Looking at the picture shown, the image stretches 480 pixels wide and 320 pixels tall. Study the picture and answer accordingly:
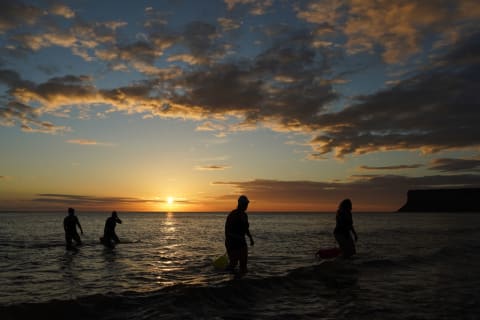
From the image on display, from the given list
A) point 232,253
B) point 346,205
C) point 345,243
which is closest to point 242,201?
point 232,253

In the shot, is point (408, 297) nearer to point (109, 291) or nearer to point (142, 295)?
point (142, 295)

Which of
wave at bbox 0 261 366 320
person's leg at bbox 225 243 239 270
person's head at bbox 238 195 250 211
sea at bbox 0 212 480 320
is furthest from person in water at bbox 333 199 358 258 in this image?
person's head at bbox 238 195 250 211

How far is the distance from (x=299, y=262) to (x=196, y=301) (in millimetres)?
8961

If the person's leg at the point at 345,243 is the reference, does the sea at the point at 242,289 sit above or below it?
below

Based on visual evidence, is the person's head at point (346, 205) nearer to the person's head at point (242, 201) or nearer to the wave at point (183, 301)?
→ the wave at point (183, 301)

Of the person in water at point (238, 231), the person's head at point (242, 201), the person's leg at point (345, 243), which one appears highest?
the person's head at point (242, 201)

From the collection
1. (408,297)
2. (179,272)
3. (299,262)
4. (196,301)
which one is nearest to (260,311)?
(196,301)

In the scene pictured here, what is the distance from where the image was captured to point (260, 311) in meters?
8.90

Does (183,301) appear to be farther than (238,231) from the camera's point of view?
No

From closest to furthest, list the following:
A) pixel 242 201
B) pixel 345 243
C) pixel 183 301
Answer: pixel 183 301
pixel 242 201
pixel 345 243

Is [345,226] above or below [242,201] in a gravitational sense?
below

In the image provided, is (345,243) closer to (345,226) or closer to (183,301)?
(345,226)

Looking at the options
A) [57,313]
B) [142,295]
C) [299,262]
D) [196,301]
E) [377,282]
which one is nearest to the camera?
[57,313]


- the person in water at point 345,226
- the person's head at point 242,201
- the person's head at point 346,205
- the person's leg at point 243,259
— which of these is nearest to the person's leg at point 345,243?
the person in water at point 345,226
